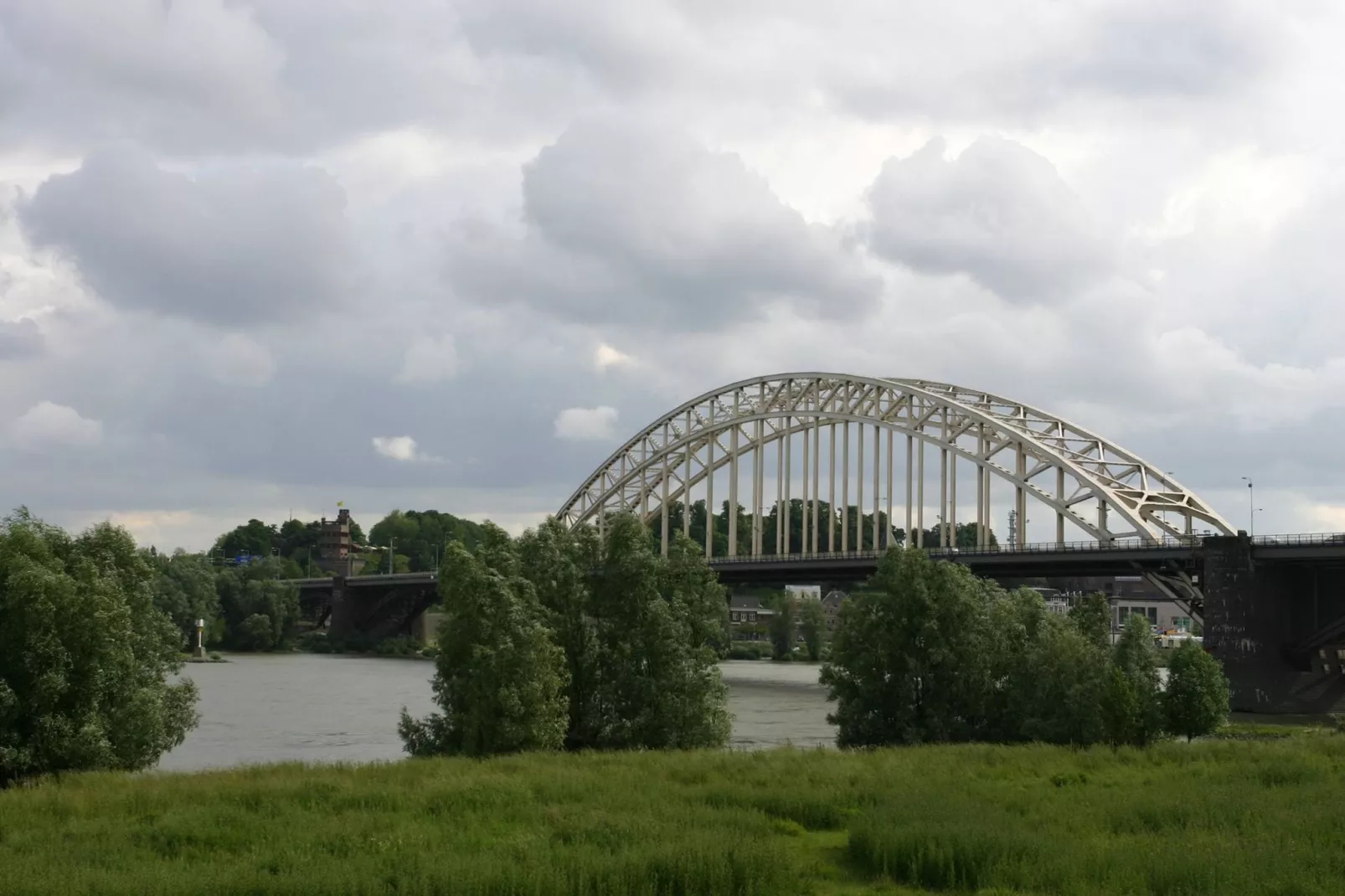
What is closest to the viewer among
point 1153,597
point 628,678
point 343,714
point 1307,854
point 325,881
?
point 325,881

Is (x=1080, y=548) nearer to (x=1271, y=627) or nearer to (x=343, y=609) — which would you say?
(x=1271, y=627)

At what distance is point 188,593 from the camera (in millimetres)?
88625

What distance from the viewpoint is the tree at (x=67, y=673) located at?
77.8 ft

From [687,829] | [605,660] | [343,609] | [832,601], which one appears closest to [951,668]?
[605,660]

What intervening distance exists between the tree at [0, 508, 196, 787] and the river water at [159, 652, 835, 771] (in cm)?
300

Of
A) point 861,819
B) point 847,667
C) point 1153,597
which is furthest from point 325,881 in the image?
point 1153,597

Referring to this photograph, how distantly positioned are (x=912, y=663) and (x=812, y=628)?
66.1 m

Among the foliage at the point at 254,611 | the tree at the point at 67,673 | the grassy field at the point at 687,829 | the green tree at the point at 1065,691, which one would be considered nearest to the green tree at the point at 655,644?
the grassy field at the point at 687,829

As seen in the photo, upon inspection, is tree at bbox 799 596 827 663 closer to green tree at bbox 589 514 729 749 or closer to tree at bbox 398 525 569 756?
green tree at bbox 589 514 729 749

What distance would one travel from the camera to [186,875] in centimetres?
1404

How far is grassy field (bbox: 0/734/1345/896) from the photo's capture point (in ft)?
45.9

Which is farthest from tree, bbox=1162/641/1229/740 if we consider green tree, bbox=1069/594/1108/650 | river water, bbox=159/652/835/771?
river water, bbox=159/652/835/771

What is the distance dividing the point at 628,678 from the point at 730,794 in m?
10.5

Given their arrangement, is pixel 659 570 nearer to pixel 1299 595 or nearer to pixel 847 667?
pixel 847 667
